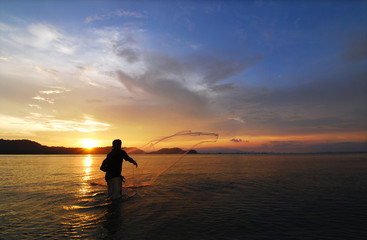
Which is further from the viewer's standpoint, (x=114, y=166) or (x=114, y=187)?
(x=114, y=187)

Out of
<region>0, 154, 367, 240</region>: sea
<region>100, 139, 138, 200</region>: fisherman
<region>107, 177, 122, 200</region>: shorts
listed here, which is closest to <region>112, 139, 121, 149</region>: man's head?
<region>100, 139, 138, 200</region>: fisherman

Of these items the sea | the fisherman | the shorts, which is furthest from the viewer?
the shorts

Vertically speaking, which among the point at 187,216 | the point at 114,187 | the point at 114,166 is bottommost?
the point at 187,216

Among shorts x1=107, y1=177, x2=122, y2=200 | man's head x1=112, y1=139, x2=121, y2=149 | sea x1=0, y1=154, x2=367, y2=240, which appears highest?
man's head x1=112, y1=139, x2=121, y2=149

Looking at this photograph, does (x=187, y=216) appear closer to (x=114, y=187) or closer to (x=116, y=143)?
(x=114, y=187)

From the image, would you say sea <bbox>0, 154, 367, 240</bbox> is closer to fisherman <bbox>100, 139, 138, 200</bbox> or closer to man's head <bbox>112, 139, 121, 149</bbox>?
fisherman <bbox>100, 139, 138, 200</bbox>

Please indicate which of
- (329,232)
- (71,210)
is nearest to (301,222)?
(329,232)

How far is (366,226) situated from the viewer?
368 inches

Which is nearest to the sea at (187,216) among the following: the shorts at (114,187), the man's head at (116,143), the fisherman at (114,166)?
the shorts at (114,187)

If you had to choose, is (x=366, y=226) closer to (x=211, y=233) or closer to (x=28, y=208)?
(x=211, y=233)

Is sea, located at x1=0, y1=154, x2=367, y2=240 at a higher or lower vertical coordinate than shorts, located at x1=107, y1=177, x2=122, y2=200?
lower

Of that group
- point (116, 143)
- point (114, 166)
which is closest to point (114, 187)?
point (114, 166)

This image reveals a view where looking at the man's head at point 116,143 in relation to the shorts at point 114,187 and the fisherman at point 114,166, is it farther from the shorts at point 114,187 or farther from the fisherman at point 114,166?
the shorts at point 114,187

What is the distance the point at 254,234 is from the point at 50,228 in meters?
8.49
